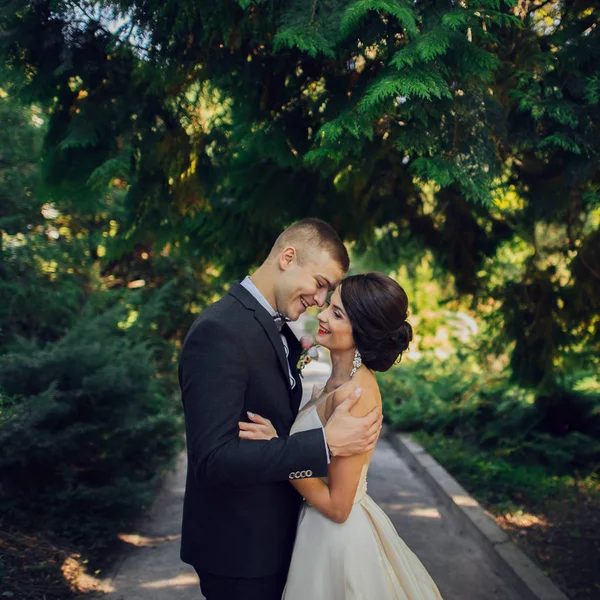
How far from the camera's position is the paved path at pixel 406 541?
458 cm

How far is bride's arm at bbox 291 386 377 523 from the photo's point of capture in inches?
93.0

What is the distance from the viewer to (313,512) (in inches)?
99.3

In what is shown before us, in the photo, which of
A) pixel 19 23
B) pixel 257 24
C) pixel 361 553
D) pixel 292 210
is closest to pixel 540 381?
pixel 292 210

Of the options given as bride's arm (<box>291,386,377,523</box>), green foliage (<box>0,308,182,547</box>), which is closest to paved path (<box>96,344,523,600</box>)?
green foliage (<box>0,308,182,547</box>)

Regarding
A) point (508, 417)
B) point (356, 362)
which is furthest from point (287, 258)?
point (508, 417)

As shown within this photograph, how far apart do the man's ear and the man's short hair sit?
0.02 m

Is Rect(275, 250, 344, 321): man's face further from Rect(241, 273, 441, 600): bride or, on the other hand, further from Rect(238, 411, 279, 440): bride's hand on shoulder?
Rect(238, 411, 279, 440): bride's hand on shoulder

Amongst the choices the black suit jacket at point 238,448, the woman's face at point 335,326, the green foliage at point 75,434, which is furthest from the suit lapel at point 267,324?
the green foliage at point 75,434

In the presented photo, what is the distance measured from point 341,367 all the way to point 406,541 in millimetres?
3346

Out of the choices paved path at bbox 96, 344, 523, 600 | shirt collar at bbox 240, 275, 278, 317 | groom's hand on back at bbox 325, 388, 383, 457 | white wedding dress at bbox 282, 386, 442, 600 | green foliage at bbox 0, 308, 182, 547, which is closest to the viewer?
groom's hand on back at bbox 325, 388, 383, 457

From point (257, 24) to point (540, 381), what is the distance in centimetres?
429

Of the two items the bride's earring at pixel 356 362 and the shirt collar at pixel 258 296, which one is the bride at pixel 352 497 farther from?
the shirt collar at pixel 258 296

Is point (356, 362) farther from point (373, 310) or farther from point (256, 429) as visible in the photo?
point (256, 429)

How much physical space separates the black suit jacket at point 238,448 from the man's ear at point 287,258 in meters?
0.23
